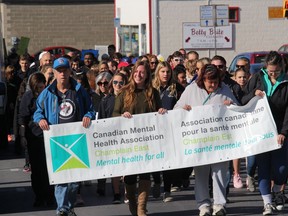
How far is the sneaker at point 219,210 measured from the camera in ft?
38.2

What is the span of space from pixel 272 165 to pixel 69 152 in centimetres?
254

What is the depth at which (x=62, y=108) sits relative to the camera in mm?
11688

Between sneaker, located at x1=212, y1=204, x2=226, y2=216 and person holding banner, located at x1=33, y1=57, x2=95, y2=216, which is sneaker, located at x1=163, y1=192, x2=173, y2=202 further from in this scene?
person holding banner, located at x1=33, y1=57, x2=95, y2=216

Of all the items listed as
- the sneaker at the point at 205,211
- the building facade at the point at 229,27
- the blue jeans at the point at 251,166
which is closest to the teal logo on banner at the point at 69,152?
the sneaker at the point at 205,211

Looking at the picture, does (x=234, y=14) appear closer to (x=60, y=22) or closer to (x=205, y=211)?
(x=60, y=22)

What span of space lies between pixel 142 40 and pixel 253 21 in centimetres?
446

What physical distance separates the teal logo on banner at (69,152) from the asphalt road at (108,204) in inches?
55.4

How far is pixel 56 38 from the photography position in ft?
181

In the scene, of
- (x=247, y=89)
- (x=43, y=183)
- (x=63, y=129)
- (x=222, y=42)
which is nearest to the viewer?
(x=63, y=129)

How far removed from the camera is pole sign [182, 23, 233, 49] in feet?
117

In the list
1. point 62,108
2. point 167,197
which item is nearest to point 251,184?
point 167,197

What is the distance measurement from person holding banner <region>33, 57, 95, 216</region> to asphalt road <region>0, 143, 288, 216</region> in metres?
1.23

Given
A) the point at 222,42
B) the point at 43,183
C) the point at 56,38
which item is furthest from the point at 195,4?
the point at 43,183

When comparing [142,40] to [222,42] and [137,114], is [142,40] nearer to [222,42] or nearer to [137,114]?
[222,42]
